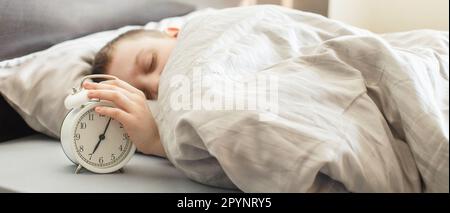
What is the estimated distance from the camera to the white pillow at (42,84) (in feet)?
3.12

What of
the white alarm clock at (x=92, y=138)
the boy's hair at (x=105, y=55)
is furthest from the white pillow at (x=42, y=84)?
the white alarm clock at (x=92, y=138)

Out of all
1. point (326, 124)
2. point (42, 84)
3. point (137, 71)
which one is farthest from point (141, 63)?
point (326, 124)

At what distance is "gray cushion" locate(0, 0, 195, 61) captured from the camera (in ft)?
3.24

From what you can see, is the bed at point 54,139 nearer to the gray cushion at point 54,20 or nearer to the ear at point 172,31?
the gray cushion at point 54,20

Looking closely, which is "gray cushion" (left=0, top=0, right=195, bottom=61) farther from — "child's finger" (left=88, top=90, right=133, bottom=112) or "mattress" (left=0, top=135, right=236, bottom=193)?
"child's finger" (left=88, top=90, right=133, bottom=112)

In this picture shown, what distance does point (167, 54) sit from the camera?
101 cm

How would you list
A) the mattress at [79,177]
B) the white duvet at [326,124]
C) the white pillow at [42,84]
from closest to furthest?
the white duvet at [326,124], the mattress at [79,177], the white pillow at [42,84]

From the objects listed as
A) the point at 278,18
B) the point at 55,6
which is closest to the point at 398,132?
the point at 278,18

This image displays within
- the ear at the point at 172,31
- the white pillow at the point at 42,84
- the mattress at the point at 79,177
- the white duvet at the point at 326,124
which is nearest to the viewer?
the white duvet at the point at 326,124

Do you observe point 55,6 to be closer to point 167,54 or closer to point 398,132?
point 167,54

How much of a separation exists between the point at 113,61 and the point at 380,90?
56 centimetres

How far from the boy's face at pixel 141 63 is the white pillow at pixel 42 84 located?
2.7 inches
